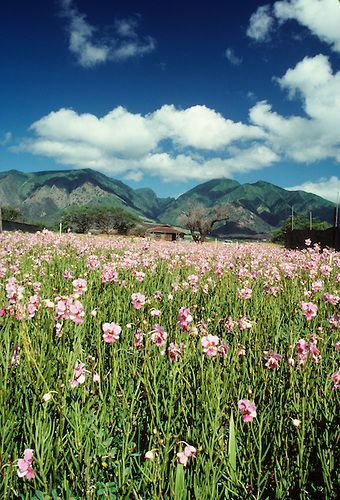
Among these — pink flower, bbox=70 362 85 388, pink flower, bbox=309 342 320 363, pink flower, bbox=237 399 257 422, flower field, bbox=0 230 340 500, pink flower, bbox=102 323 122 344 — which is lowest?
flower field, bbox=0 230 340 500

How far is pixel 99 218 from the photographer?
407 feet

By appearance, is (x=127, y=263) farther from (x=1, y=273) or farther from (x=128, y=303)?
(x=1, y=273)

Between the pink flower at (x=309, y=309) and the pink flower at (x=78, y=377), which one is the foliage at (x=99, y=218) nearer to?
the pink flower at (x=309, y=309)

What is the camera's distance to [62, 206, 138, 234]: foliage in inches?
4766

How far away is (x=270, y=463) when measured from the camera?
212 centimetres

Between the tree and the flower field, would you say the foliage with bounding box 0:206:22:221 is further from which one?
the flower field

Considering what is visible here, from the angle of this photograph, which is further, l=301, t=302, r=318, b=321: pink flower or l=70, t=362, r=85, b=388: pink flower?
l=301, t=302, r=318, b=321: pink flower

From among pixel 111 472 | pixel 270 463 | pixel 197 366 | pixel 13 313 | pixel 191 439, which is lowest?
pixel 111 472

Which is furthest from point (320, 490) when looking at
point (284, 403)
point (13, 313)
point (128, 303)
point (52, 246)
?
point (52, 246)

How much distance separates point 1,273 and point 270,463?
3.97 metres

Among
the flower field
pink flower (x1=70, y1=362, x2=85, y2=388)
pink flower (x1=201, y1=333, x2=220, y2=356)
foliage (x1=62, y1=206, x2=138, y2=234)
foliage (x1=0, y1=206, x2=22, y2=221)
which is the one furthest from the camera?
foliage (x1=0, y1=206, x2=22, y2=221)

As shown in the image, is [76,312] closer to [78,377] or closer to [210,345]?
[78,377]

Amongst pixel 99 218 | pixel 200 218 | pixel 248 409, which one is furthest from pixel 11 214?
pixel 248 409

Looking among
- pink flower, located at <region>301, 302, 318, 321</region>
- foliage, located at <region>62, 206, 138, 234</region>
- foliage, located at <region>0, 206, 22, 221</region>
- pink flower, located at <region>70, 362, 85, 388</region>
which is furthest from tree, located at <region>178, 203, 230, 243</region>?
foliage, located at <region>0, 206, 22, 221</region>
